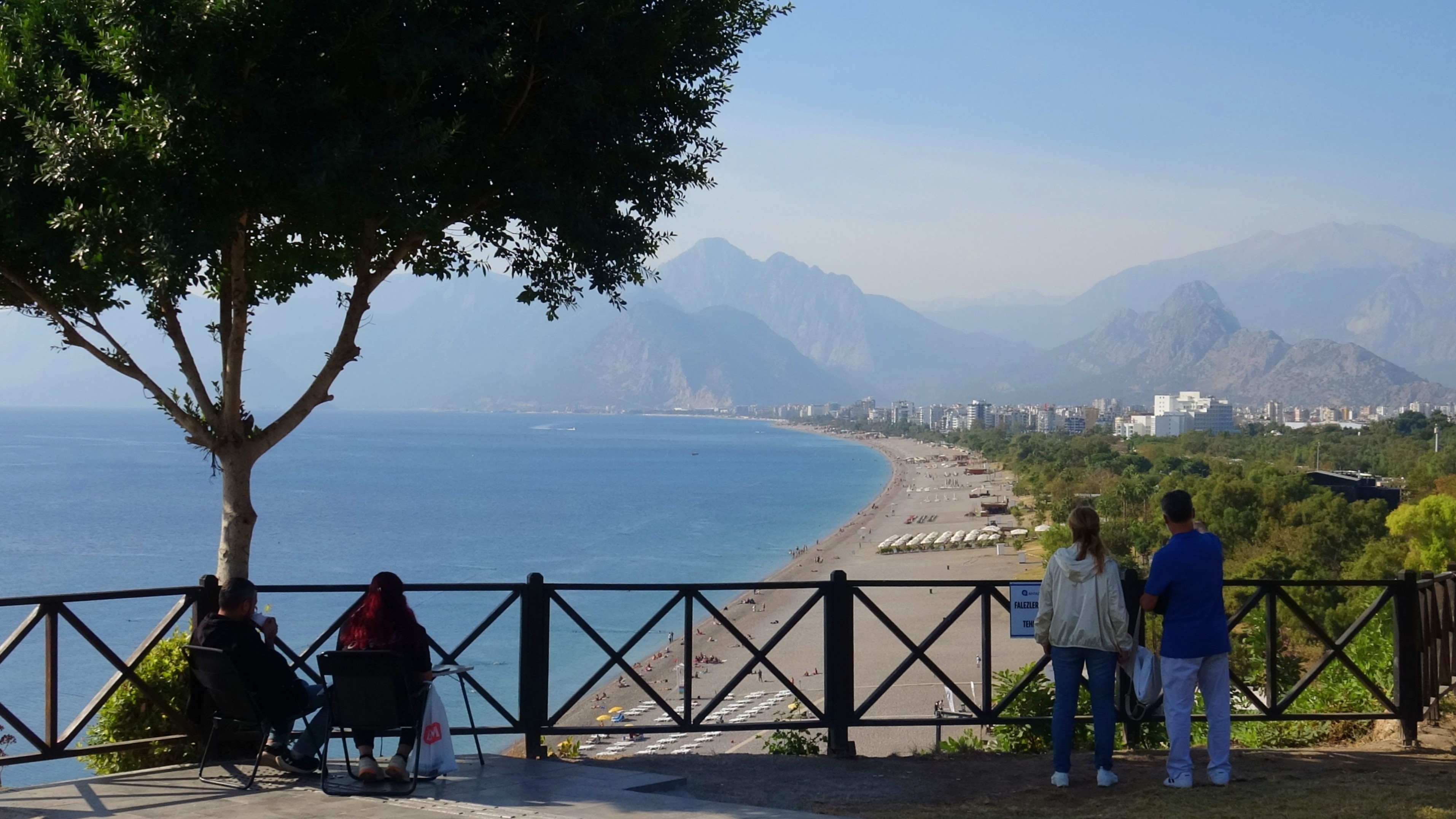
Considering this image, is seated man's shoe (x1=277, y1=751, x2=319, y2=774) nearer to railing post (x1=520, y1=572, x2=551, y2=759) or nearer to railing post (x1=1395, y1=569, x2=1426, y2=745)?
railing post (x1=520, y1=572, x2=551, y2=759)

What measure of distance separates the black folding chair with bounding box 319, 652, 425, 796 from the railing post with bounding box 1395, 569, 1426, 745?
641 cm

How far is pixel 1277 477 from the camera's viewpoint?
6969cm

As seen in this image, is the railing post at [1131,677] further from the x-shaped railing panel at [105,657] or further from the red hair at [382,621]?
the x-shaped railing panel at [105,657]

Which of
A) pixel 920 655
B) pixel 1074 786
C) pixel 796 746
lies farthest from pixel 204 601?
pixel 1074 786

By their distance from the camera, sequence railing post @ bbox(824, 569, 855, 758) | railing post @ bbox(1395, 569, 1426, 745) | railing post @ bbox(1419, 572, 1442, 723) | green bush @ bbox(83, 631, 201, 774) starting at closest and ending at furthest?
green bush @ bbox(83, 631, 201, 774) → railing post @ bbox(824, 569, 855, 758) → railing post @ bbox(1395, 569, 1426, 745) → railing post @ bbox(1419, 572, 1442, 723)

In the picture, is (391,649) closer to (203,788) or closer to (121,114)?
(203,788)

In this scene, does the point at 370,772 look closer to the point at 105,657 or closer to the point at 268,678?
the point at 268,678

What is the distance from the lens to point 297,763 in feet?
21.2

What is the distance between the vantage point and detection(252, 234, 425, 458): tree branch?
7562 mm

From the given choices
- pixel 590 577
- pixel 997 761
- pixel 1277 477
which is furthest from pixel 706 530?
pixel 997 761

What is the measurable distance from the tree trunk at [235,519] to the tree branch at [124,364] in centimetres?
19

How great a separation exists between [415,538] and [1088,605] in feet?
245

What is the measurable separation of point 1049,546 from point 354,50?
6109 centimetres

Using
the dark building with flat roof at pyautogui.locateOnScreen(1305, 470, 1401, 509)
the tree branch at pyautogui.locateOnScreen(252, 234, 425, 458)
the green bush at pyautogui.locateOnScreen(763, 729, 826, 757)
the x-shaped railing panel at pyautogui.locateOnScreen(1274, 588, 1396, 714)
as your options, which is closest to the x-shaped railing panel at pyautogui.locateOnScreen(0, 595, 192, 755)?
the tree branch at pyautogui.locateOnScreen(252, 234, 425, 458)
